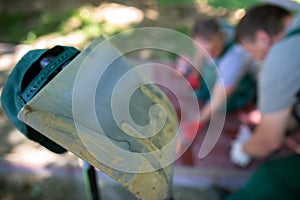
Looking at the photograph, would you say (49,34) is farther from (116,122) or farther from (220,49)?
(116,122)

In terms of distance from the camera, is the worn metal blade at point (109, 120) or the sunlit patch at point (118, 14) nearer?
the worn metal blade at point (109, 120)

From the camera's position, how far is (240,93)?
7.32ft

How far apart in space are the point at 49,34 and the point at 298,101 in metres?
2.36

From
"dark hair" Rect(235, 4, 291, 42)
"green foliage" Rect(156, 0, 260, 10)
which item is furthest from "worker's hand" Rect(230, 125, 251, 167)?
"green foliage" Rect(156, 0, 260, 10)

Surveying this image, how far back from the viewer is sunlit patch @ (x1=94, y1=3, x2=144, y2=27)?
349 centimetres

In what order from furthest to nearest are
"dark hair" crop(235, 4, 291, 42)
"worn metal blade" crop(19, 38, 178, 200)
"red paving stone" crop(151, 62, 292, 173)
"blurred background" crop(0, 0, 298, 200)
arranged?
"red paving stone" crop(151, 62, 292, 173)
"blurred background" crop(0, 0, 298, 200)
"dark hair" crop(235, 4, 291, 42)
"worn metal blade" crop(19, 38, 178, 200)

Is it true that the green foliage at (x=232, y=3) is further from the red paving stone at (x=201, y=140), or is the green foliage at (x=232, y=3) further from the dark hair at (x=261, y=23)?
the red paving stone at (x=201, y=140)

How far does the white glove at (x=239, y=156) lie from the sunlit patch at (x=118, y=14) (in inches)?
74.9

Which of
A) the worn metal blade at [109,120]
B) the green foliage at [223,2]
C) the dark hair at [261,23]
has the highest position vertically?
the worn metal blade at [109,120]

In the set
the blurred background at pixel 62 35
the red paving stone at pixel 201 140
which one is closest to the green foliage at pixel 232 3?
the blurred background at pixel 62 35

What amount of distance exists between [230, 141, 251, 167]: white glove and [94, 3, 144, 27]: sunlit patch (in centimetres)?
190

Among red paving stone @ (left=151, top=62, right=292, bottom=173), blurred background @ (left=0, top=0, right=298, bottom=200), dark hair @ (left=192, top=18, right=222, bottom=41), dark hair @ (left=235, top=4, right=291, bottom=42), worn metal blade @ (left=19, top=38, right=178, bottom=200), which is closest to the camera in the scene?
worn metal blade @ (left=19, top=38, right=178, bottom=200)

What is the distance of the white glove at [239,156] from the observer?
1.91 metres

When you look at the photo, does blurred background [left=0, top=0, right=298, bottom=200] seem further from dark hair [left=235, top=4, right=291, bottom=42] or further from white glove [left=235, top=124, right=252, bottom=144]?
dark hair [left=235, top=4, right=291, bottom=42]
